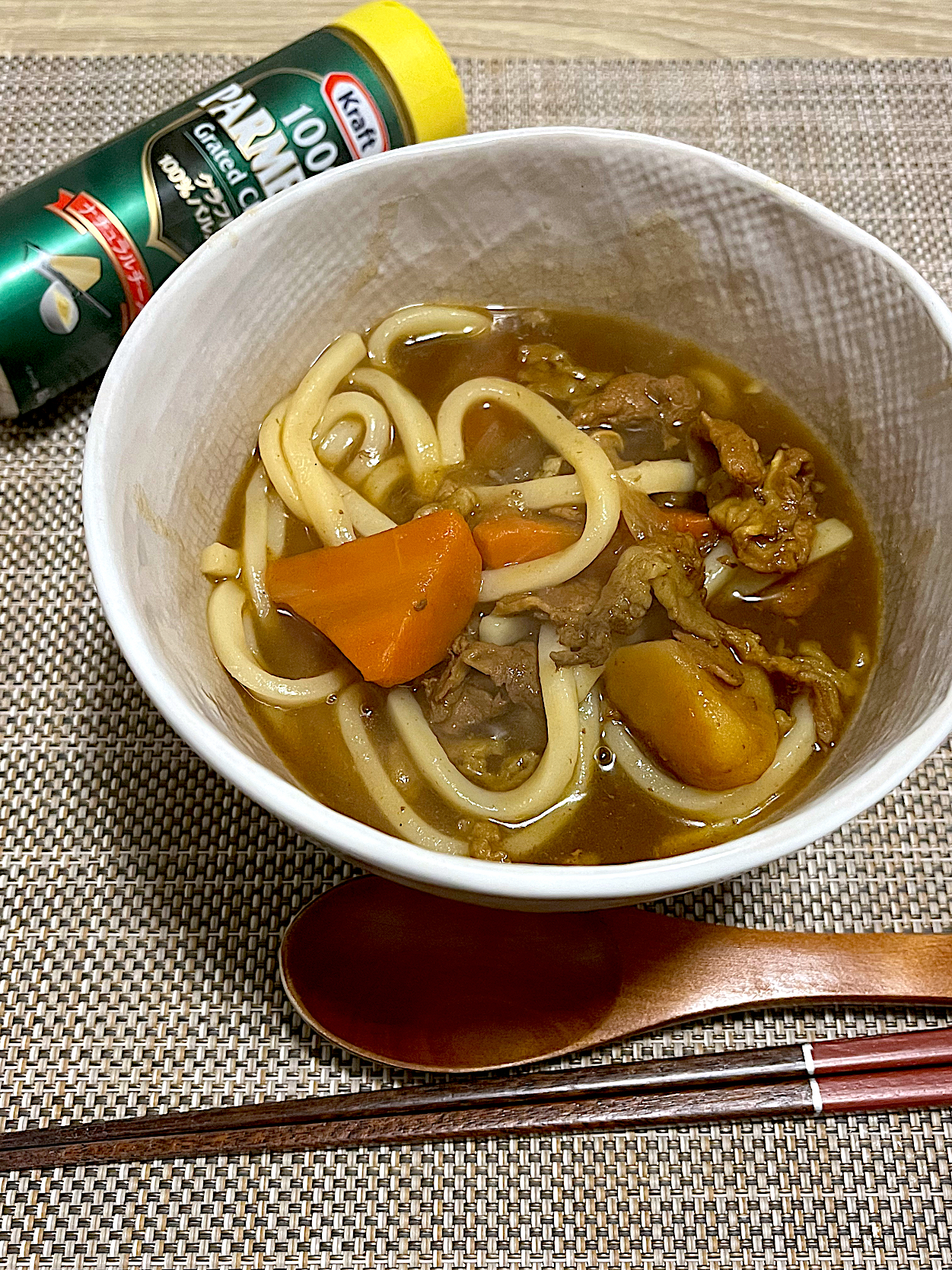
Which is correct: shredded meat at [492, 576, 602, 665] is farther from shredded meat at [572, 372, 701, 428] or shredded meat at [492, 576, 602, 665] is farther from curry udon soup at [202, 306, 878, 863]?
shredded meat at [572, 372, 701, 428]

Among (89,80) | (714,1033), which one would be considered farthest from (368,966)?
(89,80)

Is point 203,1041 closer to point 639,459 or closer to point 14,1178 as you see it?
point 14,1178

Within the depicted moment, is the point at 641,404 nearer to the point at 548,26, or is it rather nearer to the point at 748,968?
the point at 748,968

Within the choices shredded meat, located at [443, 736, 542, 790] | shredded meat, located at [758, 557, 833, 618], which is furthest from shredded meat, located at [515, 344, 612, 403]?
shredded meat, located at [443, 736, 542, 790]

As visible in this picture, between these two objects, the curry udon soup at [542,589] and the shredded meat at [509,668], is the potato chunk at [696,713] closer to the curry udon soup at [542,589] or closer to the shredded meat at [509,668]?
the curry udon soup at [542,589]

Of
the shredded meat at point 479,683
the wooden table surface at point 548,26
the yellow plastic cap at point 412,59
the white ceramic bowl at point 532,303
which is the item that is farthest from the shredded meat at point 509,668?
the wooden table surface at point 548,26

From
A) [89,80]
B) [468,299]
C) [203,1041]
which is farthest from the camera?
[89,80]
